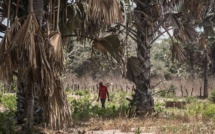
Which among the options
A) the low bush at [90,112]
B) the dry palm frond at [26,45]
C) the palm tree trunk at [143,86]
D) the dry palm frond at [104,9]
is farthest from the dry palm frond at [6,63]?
the palm tree trunk at [143,86]

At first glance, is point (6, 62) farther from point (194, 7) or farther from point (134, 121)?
point (194, 7)

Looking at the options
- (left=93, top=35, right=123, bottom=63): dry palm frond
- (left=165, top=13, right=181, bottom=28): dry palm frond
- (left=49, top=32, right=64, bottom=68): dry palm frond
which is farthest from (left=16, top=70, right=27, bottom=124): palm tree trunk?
(left=165, top=13, right=181, bottom=28): dry palm frond

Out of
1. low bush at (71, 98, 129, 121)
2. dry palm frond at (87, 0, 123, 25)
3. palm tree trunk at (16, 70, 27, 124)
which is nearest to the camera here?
dry palm frond at (87, 0, 123, 25)

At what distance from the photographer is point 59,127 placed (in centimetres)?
709

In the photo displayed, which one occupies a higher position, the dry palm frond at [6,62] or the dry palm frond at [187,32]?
the dry palm frond at [187,32]

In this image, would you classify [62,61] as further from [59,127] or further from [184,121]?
[184,121]

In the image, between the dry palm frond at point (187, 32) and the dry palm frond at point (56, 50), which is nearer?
the dry palm frond at point (56, 50)

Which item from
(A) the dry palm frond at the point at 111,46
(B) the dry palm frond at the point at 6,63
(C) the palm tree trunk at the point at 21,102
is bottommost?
(C) the palm tree trunk at the point at 21,102

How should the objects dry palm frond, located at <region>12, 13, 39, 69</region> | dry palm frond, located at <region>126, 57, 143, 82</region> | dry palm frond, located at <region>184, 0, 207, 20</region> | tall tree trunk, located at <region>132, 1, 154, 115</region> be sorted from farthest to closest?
tall tree trunk, located at <region>132, 1, 154, 115</region> → dry palm frond, located at <region>184, 0, 207, 20</region> → dry palm frond, located at <region>126, 57, 143, 82</region> → dry palm frond, located at <region>12, 13, 39, 69</region>

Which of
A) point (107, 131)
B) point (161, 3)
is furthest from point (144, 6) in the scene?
point (107, 131)

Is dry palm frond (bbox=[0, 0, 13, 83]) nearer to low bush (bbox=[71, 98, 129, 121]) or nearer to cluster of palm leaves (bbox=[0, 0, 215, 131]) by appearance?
cluster of palm leaves (bbox=[0, 0, 215, 131])

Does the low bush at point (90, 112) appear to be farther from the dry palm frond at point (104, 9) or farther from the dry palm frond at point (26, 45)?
the dry palm frond at point (26, 45)

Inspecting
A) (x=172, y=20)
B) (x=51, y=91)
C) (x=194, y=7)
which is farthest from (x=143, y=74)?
(x=51, y=91)

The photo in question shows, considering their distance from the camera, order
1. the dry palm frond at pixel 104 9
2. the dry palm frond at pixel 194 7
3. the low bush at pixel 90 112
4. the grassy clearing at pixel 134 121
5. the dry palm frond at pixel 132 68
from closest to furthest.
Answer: the dry palm frond at pixel 104 9 → the grassy clearing at pixel 134 121 → the dry palm frond at pixel 132 68 → the low bush at pixel 90 112 → the dry palm frond at pixel 194 7
